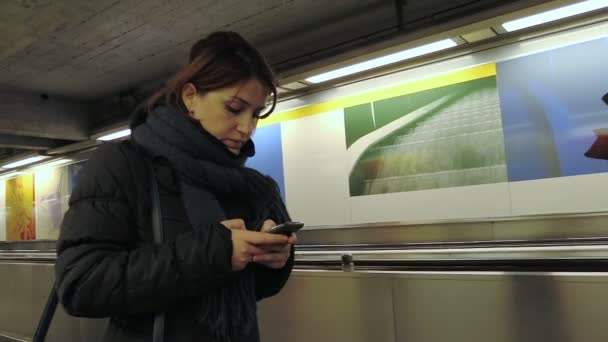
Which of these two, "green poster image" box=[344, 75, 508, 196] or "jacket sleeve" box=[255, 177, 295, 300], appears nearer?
"jacket sleeve" box=[255, 177, 295, 300]

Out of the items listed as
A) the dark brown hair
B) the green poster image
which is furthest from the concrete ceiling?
the dark brown hair

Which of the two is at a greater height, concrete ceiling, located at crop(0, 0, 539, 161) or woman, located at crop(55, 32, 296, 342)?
concrete ceiling, located at crop(0, 0, 539, 161)

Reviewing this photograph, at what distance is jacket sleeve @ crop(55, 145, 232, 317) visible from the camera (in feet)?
2.96

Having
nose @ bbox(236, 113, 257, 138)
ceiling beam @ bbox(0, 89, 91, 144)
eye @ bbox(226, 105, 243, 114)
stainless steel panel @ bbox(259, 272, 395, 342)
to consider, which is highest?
ceiling beam @ bbox(0, 89, 91, 144)

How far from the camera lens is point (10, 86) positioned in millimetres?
6461

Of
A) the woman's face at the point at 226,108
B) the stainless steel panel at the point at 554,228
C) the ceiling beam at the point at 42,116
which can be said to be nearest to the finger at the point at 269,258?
the woman's face at the point at 226,108

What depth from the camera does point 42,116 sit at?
6.94 metres

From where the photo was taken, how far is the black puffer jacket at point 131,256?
0.91m

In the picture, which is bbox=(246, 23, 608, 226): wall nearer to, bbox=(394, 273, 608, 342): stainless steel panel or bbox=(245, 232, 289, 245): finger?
bbox=(394, 273, 608, 342): stainless steel panel

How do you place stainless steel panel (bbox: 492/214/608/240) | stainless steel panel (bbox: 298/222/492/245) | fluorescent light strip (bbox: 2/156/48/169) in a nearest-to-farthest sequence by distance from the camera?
stainless steel panel (bbox: 492/214/608/240) → stainless steel panel (bbox: 298/222/492/245) → fluorescent light strip (bbox: 2/156/48/169)

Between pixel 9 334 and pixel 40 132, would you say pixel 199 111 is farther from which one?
pixel 40 132

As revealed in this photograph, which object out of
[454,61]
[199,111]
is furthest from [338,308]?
[454,61]

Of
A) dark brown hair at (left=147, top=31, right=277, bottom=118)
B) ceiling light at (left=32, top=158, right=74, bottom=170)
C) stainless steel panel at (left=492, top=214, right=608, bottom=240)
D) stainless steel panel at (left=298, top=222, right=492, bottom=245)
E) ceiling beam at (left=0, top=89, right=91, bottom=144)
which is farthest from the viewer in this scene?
ceiling light at (left=32, top=158, right=74, bottom=170)

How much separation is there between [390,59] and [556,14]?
1.28m
